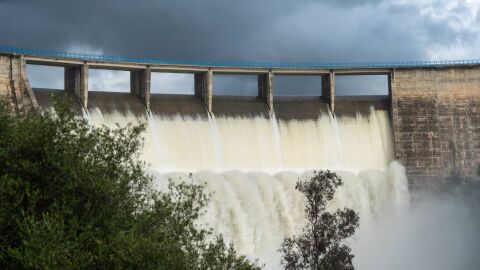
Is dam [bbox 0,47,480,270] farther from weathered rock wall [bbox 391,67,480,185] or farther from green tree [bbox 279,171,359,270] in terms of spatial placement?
green tree [bbox 279,171,359,270]

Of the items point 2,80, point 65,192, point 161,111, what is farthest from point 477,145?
point 65,192

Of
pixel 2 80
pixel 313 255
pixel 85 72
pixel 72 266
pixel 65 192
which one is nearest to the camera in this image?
pixel 72 266

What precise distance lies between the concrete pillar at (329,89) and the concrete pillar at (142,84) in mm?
12692

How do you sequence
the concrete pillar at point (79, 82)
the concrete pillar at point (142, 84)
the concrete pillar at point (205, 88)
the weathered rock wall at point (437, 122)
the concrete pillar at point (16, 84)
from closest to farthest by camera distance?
the concrete pillar at point (16, 84)
the concrete pillar at point (79, 82)
the concrete pillar at point (142, 84)
the concrete pillar at point (205, 88)
the weathered rock wall at point (437, 122)

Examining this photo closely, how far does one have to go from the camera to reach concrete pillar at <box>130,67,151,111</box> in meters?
49.6

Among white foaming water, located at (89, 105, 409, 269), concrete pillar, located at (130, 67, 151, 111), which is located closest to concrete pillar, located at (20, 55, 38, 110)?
white foaming water, located at (89, 105, 409, 269)

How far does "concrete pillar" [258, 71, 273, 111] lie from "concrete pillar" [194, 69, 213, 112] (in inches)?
161

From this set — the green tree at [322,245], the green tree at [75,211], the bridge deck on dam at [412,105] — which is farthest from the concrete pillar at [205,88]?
the green tree at [75,211]

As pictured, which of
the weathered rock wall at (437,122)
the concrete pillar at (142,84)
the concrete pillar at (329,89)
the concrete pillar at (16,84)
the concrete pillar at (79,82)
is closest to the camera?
the concrete pillar at (16,84)

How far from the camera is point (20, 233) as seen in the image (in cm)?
2061

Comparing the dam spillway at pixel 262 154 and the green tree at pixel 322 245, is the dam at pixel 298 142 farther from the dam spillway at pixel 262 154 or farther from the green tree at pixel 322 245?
the green tree at pixel 322 245

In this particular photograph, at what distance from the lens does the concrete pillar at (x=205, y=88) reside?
51562 mm

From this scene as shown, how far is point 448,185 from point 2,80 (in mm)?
29532

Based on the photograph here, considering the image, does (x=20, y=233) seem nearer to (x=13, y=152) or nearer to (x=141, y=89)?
(x=13, y=152)
